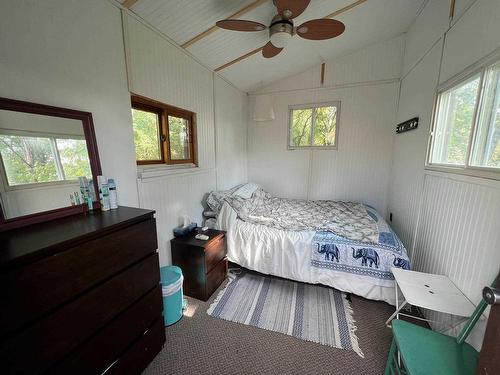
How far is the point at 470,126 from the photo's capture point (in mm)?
1451

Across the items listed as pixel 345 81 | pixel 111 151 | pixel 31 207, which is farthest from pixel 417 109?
pixel 31 207

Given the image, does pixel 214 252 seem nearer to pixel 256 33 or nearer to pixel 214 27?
pixel 214 27

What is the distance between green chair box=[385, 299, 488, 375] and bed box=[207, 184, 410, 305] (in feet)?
2.28

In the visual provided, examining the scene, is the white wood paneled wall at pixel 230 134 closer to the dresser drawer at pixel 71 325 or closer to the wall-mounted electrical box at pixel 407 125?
the dresser drawer at pixel 71 325

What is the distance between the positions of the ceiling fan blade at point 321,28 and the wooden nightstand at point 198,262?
6.47ft

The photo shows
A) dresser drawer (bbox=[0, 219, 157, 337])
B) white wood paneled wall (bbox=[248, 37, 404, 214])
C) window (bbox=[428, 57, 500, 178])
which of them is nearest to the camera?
dresser drawer (bbox=[0, 219, 157, 337])

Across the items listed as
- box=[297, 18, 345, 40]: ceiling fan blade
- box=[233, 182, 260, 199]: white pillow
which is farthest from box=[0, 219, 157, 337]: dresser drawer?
box=[297, 18, 345, 40]: ceiling fan blade

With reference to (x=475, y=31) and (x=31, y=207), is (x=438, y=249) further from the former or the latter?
(x=31, y=207)

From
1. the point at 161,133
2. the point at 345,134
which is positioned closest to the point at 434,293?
the point at 345,134

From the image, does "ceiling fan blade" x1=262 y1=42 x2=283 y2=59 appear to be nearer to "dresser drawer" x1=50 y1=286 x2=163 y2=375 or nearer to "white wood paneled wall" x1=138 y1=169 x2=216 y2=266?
"white wood paneled wall" x1=138 y1=169 x2=216 y2=266

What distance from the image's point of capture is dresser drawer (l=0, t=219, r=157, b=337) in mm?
715

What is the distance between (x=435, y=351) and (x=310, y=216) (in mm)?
1605

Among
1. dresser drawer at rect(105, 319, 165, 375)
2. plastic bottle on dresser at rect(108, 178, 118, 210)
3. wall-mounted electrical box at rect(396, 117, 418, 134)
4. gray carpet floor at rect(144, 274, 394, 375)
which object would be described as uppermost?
wall-mounted electrical box at rect(396, 117, 418, 134)

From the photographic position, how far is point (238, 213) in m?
2.38
